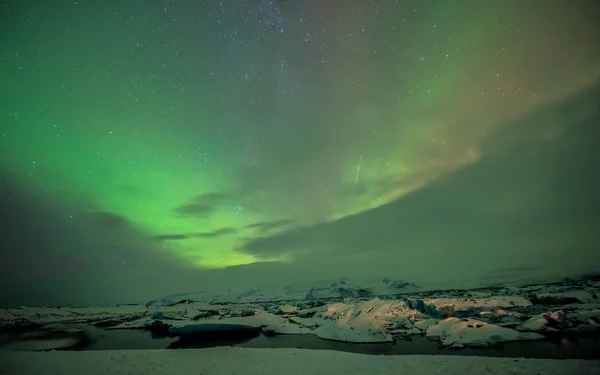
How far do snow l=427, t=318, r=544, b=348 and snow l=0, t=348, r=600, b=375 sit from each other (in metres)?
6.77

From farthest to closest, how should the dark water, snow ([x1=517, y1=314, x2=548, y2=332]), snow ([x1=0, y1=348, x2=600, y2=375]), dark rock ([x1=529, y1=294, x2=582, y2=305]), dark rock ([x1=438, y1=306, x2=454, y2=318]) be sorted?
dark rock ([x1=529, y1=294, x2=582, y2=305]) < dark rock ([x1=438, y1=306, x2=454, y2=318]) < snow ([x1=517, y1=314, x2=548, y2=332]) < the dark water < snow ([x1=0, y1=348, x2=600, y2=375])

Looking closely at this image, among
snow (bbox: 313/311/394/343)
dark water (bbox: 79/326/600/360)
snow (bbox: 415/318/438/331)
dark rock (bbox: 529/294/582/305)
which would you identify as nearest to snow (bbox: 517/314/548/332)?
dark water (bbox: 79/326/600/360)

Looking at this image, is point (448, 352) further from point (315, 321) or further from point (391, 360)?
point (315, 321)

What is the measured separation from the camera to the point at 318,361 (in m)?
15.9

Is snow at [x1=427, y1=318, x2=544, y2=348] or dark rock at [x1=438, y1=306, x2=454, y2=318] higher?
snow at [x1=427, y1=318, x2=544, y2=348]

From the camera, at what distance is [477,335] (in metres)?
21.7

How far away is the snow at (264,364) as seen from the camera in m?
13.4

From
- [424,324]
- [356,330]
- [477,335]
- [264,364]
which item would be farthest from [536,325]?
[264,364]

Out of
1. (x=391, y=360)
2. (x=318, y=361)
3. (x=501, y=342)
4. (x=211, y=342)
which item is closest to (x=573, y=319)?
(x=501, y=342)

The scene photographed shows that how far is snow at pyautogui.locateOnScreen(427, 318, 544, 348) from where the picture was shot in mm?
21141

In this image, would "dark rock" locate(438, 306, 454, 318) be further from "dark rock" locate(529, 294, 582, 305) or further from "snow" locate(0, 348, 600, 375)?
"snow" locate(0, 348, 600, 375)

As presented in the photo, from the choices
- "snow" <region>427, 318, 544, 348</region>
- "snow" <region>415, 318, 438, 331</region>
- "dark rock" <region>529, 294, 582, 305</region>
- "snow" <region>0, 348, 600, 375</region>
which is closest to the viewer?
"snow" <region>0, 348, 600, 375</region>

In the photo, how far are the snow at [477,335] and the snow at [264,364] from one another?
6.77 metres

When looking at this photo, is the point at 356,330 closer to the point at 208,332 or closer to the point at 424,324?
the point at 424,324
